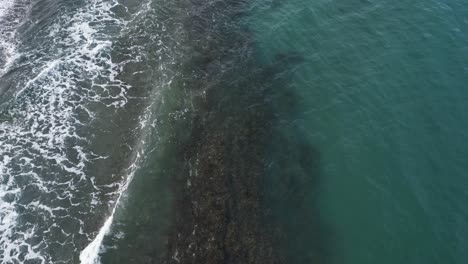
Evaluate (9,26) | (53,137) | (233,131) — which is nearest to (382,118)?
(233,131)

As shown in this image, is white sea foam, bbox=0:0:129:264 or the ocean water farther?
white sea foam, bbox=0:0:129:264

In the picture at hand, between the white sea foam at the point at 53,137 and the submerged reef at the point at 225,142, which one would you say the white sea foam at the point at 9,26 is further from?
the submerged reef at the point at 225,142

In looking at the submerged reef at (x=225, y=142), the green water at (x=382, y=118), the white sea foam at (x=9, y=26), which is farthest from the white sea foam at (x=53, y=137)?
the green water at (x=382, y=118)

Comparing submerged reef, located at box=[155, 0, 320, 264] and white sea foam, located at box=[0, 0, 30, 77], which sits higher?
white sea foam, located at box=[0, 0, 30, 77]

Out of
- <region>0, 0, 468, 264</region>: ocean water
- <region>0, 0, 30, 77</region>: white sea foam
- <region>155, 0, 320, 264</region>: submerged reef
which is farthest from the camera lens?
<region>0, 0, 30, 77</region>: white sea foam

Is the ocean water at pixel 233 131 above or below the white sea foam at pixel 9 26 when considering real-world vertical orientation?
below

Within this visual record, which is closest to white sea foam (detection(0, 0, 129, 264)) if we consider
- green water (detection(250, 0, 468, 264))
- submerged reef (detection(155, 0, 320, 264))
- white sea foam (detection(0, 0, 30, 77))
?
white sea foam (detection(0, 0, 30, 77))

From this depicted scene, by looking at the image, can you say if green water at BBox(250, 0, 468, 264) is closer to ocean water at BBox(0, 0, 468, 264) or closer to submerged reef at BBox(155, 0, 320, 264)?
ocean water at BBox(0, 0, 468, 264)
